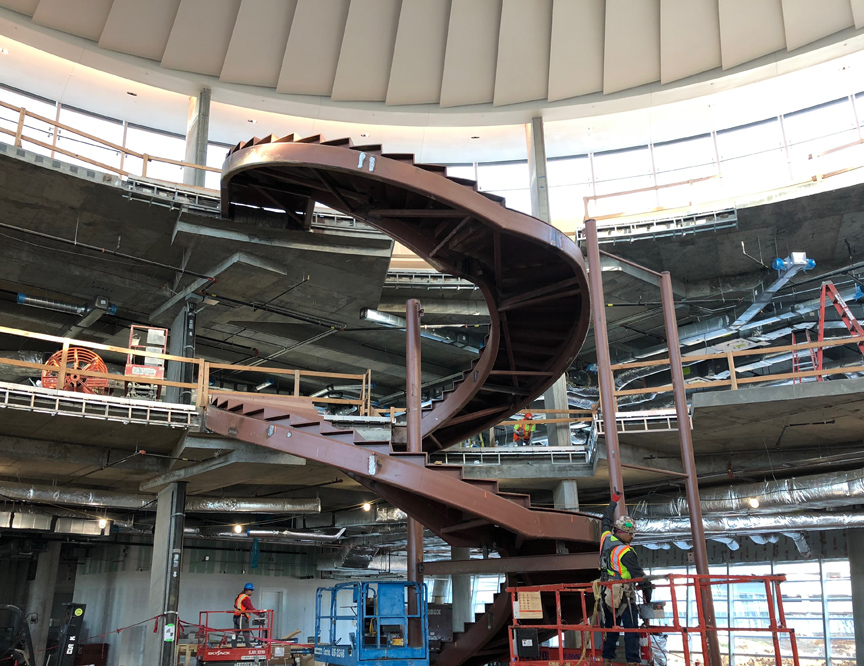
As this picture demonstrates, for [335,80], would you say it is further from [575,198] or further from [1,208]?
[1,208]

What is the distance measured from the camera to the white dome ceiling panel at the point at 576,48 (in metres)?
27.2

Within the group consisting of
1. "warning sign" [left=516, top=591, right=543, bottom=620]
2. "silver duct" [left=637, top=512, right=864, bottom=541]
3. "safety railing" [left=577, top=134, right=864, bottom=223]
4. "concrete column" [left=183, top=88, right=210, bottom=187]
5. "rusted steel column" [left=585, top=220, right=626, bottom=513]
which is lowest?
"warning sign" [left=516, top=591, right=543, bottom=620]

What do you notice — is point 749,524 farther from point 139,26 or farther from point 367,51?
point 139,26

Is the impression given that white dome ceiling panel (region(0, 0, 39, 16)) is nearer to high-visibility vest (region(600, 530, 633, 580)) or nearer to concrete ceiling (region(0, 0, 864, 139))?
concrete ceiling (region(0, 0, 864, 139))

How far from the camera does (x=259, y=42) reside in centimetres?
2719

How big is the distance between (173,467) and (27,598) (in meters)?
18.3

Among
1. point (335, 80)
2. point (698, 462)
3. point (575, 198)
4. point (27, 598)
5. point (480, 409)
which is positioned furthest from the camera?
point (27, 598)

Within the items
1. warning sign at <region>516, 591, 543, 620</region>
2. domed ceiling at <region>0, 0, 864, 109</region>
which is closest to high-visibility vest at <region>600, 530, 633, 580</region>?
warning sign at <region>516, 591, 543, 620</region>

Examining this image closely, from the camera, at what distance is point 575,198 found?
3034 cm

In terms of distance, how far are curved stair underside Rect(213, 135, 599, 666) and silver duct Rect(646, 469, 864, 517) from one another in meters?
7.26

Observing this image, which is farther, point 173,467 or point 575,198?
point 575,198

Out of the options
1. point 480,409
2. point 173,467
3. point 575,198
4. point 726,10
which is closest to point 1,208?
point 173,467

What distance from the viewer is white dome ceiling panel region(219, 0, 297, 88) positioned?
26547 millimetres

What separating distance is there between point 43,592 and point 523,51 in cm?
3177
